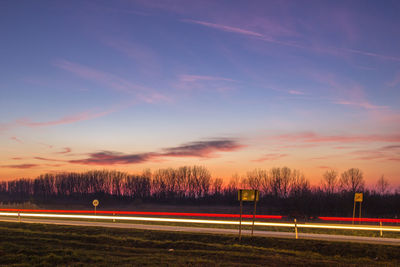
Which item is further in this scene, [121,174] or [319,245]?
[121,174]

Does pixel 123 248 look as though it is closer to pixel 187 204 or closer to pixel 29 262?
pixel 29 262

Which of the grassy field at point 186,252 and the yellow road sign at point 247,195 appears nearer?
the grassy field at point 186,252

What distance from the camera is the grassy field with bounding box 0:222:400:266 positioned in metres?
16.5

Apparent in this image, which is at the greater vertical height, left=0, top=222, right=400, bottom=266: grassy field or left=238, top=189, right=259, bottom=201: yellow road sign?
left=238, top=189, right=259, bottom=201: yellow road sign

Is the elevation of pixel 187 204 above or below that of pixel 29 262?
below

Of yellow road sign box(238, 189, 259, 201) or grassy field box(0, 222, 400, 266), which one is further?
yellow road sign box(238, 189, 259, 201)

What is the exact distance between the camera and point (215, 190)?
435 feet

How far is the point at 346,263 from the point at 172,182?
130934 mm

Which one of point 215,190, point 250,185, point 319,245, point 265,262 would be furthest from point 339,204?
point 265,262

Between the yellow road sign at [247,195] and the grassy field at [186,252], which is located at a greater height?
the yellow road sign at [247,195]

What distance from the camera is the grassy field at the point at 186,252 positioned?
54.1ft

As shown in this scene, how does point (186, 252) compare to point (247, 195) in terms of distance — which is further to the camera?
point (247, 195)

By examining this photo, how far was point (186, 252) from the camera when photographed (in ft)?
63.2

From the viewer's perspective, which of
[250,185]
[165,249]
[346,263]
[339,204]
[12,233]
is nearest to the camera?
[346,263]
